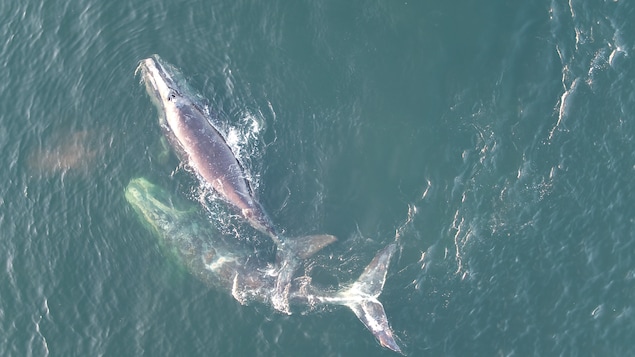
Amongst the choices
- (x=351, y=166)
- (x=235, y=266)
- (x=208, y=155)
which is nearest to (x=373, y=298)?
(x=351, y=166)

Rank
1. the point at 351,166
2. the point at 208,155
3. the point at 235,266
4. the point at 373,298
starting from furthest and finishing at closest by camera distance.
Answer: the point at 208,155
the point at 351,166
the point at 235,266
the point at 373,298

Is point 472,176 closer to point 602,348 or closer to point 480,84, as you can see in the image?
point 480,84

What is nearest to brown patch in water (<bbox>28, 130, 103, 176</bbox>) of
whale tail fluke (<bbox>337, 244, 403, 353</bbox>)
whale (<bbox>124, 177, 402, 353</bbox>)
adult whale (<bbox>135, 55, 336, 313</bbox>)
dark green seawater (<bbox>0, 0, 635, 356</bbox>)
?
dark green seawater (<bbox>0, 0, 635, 356</bbox>)

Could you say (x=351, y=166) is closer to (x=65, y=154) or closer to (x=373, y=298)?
(x=373, y=298)

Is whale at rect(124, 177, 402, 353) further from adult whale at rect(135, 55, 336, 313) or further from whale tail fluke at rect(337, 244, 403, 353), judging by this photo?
adult whale at rect(135, 55, 336, 313)

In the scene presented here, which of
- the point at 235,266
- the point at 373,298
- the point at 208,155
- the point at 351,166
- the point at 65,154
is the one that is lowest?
the point at 373,298
